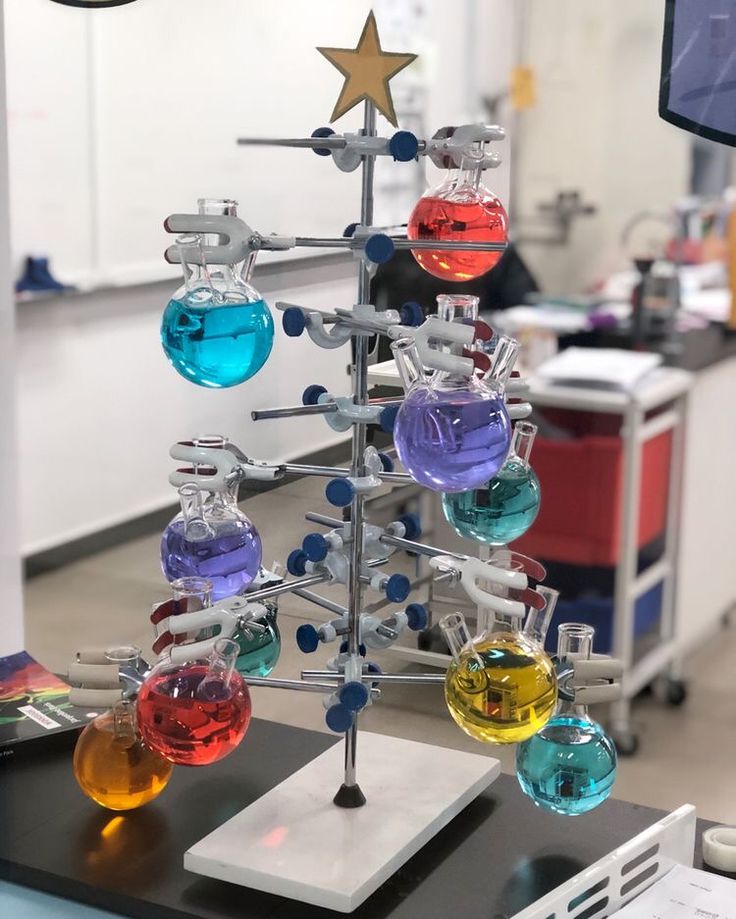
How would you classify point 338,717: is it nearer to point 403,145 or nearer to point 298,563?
point 298,563

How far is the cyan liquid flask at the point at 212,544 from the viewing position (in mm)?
1105

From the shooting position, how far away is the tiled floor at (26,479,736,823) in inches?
54.1

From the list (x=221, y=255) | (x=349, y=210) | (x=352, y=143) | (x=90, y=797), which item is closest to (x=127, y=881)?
(x=90, y=797)

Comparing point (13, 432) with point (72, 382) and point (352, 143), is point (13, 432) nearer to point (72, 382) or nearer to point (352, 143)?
point (352, 143)

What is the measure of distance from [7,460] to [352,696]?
26.1 inches

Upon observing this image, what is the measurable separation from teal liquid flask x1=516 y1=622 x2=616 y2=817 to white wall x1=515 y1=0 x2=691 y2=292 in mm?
4602

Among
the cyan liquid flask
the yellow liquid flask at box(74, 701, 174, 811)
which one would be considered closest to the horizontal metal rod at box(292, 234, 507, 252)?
the cyan liquid flask

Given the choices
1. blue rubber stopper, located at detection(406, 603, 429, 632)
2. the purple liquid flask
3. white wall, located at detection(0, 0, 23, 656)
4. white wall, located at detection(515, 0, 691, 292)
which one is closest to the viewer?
the purple liquid flask

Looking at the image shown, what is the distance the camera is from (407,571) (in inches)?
54.0

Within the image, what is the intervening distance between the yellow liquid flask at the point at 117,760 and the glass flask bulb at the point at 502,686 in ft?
0.95

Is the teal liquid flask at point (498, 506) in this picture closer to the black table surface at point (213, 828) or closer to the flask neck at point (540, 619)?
the flask neck at point (540, 619)

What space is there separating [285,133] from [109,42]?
66cm

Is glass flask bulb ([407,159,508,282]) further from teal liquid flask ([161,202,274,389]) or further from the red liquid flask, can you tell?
the red liquid flask

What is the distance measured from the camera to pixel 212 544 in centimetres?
110
